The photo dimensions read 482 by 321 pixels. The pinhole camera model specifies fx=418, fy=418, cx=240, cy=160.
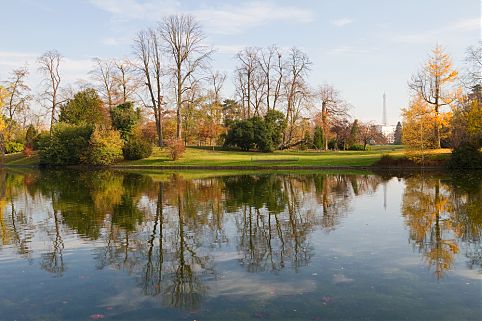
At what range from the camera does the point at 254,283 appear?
302 inches

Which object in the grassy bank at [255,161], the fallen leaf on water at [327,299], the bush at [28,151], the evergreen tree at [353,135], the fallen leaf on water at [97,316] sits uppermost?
the evergreen tree at [353,135]

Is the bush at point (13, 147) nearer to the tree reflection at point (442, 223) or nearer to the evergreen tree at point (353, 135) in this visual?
the evergreen tree at point (353, 135)

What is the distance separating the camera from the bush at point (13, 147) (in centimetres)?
6314

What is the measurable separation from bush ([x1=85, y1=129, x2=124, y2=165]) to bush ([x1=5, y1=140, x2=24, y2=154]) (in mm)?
23923

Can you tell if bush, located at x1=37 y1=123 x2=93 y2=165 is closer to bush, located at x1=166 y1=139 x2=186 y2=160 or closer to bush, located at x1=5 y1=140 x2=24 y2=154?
bush, located at x1=166 y1=139 x2=186 y2=160

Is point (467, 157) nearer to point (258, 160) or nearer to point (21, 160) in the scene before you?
point (258, 160)

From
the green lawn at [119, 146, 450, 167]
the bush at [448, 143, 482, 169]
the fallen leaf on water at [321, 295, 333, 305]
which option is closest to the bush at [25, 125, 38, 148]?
the green lawn at [119, 146, 450, 167]

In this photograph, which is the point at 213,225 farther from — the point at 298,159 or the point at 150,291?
the point at 298,159

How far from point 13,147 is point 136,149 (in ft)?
92.9

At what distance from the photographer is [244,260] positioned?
9.22 metres

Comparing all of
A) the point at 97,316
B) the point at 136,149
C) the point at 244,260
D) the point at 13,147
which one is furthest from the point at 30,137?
the point at 97,316

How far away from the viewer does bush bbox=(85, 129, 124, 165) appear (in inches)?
1794

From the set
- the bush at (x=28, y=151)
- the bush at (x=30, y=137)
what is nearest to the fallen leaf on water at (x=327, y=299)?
the bush at (x=28, y=151)

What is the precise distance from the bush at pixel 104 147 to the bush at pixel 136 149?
111 cm
